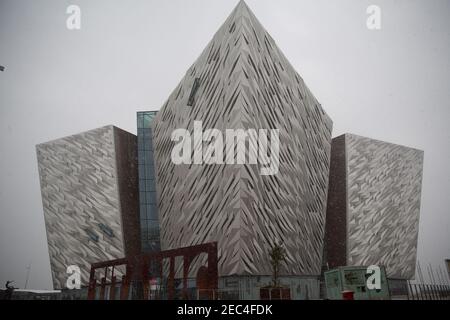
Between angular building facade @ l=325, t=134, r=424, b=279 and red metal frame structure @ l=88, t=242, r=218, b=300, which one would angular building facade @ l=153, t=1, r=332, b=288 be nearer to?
red metal frame structure @ l=88, t=242, r=218, b=300

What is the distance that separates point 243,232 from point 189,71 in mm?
14970

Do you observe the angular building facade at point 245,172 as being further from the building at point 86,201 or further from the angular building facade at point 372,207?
the angular building facade at point 372,207

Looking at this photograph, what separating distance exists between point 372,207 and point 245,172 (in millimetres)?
19859

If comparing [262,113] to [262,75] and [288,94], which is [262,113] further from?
[288,94]

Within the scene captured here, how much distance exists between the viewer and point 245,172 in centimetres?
2058

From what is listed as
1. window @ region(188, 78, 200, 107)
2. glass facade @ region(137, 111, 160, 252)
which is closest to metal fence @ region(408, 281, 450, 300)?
window @ region(188, 78, 200, 107)

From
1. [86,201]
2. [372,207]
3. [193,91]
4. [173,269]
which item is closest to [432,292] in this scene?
[173,269]

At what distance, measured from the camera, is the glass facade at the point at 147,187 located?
114 feet

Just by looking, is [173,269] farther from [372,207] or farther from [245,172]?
[372,207]

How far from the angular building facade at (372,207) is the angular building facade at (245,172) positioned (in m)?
4.58

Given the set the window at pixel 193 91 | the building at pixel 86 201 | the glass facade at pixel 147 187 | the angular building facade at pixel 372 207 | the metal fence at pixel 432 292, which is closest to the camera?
the metal fence at pixel 432 292

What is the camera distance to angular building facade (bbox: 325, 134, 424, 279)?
34022 millimetres

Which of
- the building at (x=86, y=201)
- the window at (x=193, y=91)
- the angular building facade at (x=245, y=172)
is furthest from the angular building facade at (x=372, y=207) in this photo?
the building at (x=86, y=201)
